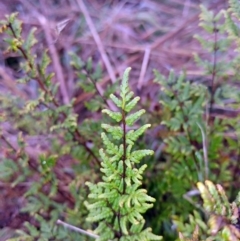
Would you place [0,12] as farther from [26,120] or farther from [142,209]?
[142,209]

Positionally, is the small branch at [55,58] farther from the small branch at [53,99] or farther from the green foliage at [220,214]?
the green foliage at [220,214]

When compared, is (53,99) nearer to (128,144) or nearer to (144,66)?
(128,144)

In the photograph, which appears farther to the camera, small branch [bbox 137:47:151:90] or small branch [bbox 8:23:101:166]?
small branch [bbox 137:47:151:90]

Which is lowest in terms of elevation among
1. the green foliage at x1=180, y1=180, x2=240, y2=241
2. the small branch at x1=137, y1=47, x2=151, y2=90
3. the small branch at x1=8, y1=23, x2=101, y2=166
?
the green foliage at x1=180, y1=180, x2=240, y2=241

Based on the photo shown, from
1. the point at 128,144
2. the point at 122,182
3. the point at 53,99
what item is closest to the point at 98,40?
the point at 53,99

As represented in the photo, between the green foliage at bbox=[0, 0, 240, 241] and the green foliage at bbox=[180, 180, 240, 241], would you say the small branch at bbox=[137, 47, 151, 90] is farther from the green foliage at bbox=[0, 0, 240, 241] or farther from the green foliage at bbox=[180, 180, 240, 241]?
the green foliage at bbox=[180, 180, 240, 241]

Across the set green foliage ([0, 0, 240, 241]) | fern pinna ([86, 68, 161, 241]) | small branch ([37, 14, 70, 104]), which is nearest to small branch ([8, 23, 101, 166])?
green foliage ([0, 0, 240, 241])

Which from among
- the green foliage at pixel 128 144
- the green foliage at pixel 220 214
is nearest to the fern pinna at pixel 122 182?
the green foliage at pixel 128 144

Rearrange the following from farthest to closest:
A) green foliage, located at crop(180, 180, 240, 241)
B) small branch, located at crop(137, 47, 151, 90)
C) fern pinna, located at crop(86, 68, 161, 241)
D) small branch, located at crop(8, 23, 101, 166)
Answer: small branch, located at crop(137, 47, 151, 90)
small branch, located at crop(8, 23, 101, 166)
fern pinna, located at crop(86, 68, 161, 241)
green foliage, located at crop(180, 180, 240, 241)

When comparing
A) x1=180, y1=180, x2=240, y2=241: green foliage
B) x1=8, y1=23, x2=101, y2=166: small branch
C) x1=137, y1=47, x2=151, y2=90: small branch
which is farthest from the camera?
x1=137, y1=47, x2=151, y2=90: small branch
